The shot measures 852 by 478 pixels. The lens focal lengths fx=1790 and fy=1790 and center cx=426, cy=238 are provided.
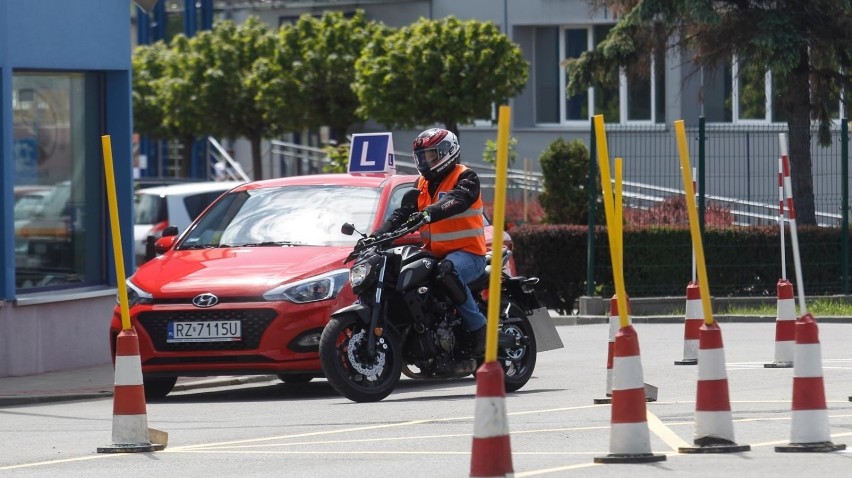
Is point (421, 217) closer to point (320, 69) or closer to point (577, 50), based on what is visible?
point (320, 69)

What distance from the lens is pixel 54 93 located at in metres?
16.0

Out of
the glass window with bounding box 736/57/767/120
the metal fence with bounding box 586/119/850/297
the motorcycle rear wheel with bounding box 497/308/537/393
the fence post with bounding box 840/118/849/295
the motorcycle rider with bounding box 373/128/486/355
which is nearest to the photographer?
the motorcycle rider with bounding box 373/128/486/355

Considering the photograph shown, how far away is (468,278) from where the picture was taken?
1205cm

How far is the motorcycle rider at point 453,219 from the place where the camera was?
11.9m

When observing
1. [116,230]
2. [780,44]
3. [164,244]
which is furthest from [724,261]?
[116,230]

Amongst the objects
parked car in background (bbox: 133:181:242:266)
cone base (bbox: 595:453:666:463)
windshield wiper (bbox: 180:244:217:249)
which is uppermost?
parked car in background (bbox: 133:181:242:266)

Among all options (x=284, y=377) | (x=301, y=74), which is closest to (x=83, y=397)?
(x=284, y=377)

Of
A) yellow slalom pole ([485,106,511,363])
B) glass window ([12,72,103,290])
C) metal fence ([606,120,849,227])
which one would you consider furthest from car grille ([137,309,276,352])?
metal fence ([606,120,849,227])

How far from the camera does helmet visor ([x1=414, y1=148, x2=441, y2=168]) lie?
11.9 metres

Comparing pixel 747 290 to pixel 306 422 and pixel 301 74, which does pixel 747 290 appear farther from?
pixel 301 74

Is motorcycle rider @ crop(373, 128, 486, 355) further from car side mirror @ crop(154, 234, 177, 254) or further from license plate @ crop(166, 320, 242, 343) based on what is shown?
car side mirror @ crop(154, 234, 177, 254)

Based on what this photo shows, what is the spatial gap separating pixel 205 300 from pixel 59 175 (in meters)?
4.32

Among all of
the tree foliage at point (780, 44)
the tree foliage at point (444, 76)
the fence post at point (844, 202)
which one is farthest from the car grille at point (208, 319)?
the tree foliage at point (444, 76)

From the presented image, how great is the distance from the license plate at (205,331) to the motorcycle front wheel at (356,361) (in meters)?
0.89
